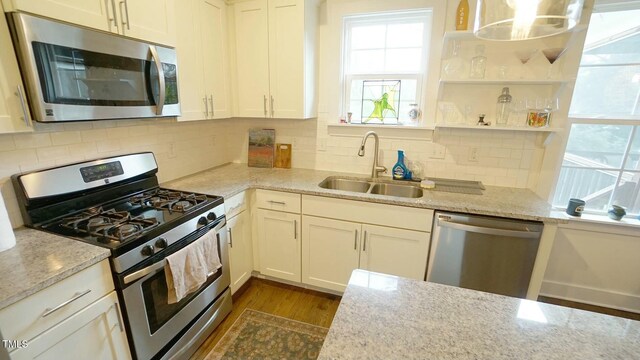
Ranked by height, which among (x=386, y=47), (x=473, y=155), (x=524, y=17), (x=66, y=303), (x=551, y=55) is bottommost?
(x=66, y=303)

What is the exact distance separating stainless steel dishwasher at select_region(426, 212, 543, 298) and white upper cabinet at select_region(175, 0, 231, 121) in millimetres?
1848

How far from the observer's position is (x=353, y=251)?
2111 mm

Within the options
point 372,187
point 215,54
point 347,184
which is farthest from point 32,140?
point 372,187

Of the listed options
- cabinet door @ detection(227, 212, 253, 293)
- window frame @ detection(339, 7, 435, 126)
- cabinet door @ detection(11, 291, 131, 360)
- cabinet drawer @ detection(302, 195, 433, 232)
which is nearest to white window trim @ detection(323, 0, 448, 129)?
window frame @ detection(339, 7, 435, 126)

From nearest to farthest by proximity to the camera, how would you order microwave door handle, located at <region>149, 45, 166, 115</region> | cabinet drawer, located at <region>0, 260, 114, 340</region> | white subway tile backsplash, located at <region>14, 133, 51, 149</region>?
cabinet drawer, located at <region>0, 260, 114, 340</region>, white subway tile backsplash, located at <region>14, 133, 51, 149</region>, microwave door handle, located at <region>149, 45, 166, 115</region>

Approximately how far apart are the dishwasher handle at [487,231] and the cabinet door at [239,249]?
1.42 metres

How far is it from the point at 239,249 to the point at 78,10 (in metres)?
1.66

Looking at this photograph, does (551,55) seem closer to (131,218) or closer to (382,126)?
(382,126)

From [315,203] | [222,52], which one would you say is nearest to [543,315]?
[315,203]

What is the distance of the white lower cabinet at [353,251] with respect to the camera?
6.44 ft

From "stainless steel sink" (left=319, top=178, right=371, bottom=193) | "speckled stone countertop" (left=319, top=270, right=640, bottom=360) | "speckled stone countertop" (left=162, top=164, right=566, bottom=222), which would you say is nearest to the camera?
"speckled stone countertop" (left=319, top=270, right=640, bottom=360)

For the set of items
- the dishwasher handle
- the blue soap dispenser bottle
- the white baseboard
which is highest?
the blue soap dispenser bottle

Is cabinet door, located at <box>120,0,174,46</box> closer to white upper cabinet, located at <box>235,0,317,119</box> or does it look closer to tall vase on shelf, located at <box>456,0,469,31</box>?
white upper cabinet, located at <box>235,0,317,119</box>

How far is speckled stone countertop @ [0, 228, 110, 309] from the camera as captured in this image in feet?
3.15
